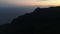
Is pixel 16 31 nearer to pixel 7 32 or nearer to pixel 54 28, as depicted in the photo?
pixel 7 32

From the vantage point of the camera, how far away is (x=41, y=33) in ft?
40.6

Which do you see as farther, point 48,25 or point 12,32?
point 48,25

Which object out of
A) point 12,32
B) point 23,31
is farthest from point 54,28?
point 12,32

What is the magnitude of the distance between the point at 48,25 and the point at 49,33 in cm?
212

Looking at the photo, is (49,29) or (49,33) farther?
(49,29)

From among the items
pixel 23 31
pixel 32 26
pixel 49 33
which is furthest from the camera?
pixel 32 26

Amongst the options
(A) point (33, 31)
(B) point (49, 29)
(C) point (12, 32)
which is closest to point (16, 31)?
(C) point (12, 32)

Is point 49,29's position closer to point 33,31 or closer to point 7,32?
point 33,31

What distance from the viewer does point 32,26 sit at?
14.2 meters

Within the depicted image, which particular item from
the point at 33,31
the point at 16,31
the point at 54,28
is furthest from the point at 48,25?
the point at 16,31

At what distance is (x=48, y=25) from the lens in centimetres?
1430

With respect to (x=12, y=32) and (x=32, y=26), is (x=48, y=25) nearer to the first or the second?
(x=32, y=26)

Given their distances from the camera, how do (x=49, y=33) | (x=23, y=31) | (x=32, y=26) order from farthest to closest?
(x=32, y=26)
(x=23, y=31)
(x=49, y=33)

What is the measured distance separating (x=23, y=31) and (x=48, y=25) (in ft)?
8.06
